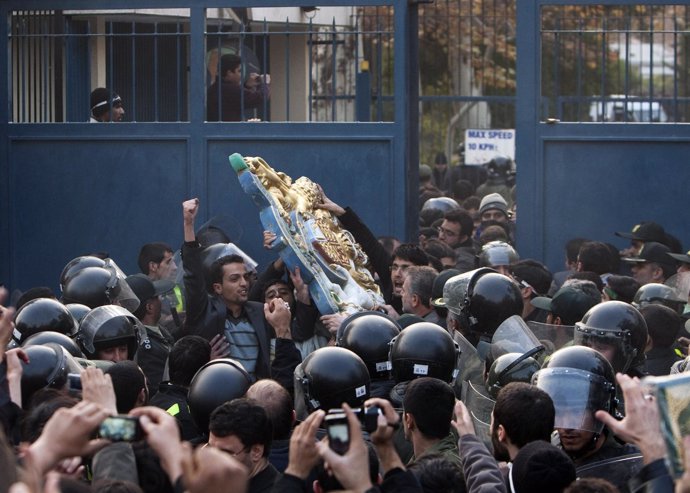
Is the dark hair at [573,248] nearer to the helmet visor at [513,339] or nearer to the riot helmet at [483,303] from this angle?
the riot helmet at [483,303]

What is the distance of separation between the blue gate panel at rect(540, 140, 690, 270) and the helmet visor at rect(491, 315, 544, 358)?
14.2ft

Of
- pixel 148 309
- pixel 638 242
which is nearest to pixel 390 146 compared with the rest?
pixel 638 242

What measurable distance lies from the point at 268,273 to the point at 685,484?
6.09 meters

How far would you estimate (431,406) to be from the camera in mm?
5695

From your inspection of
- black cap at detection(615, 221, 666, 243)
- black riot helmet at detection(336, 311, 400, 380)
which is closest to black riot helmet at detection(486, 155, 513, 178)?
black cap at detection(615, 221, 666, 243)

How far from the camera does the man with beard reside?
5.41m

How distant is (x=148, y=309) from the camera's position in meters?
9.13

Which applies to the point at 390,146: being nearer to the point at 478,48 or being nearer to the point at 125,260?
the point at 125,260

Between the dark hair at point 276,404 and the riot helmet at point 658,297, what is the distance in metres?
3.35

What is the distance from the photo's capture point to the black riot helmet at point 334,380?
603 centimetres

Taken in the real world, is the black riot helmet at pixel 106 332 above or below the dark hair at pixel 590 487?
above

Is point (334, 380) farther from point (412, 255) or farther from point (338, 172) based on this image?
point (338, 172)

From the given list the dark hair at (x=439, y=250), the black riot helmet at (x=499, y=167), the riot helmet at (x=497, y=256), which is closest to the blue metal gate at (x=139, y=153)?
the dark hair at (x=439, y=250)

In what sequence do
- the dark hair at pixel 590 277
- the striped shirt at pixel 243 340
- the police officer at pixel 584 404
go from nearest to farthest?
the police officer at pixel 584 404
the striped shirt at pixel 243 340
the dark hair at pixel 590 277
